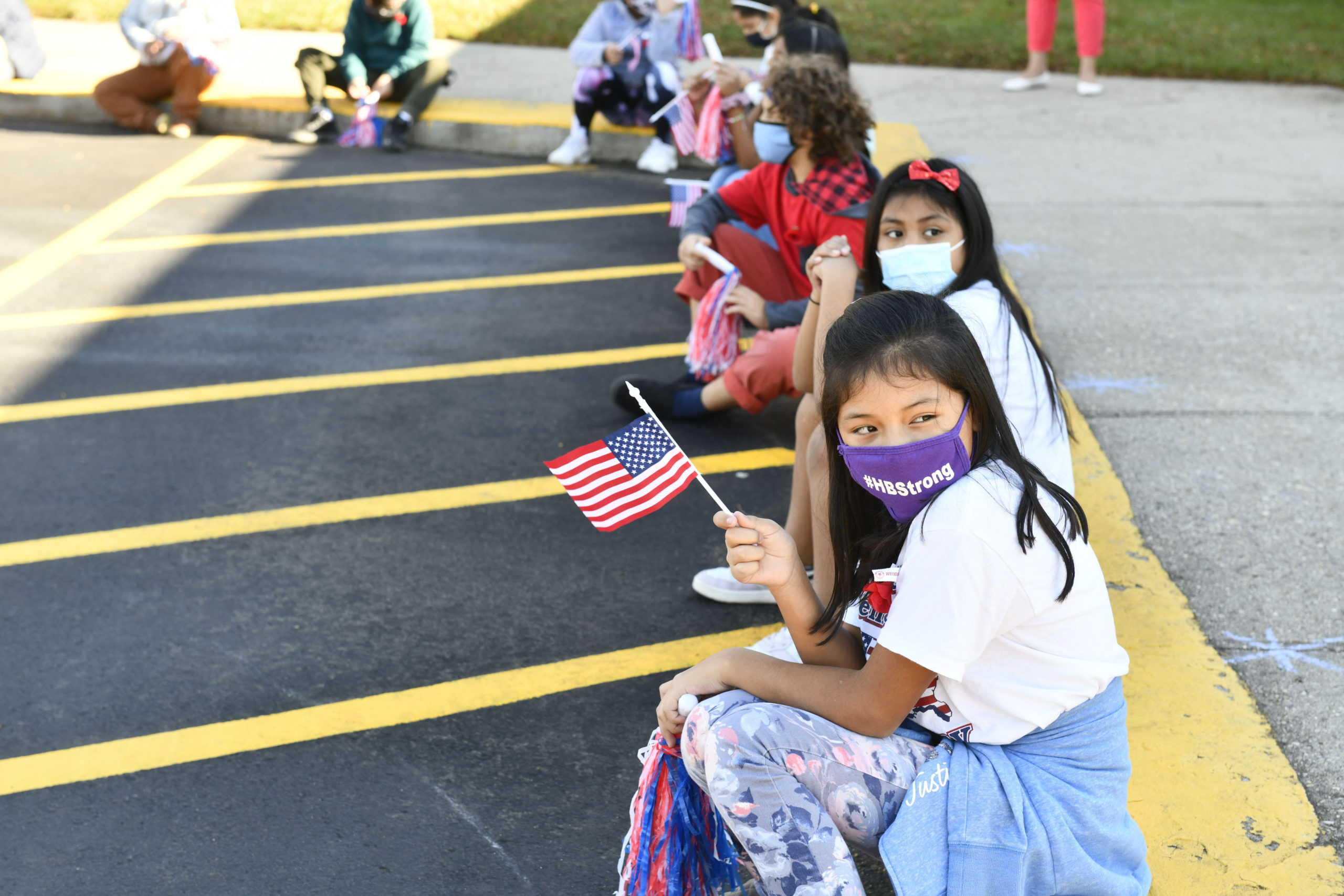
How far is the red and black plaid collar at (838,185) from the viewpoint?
4375 mm

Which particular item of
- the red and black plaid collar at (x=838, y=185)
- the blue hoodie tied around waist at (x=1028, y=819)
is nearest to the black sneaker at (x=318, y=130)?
the red and black plaid collar at (x=838, y=185)

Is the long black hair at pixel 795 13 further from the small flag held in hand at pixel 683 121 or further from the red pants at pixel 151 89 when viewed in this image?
the red pants at pixel 151 89

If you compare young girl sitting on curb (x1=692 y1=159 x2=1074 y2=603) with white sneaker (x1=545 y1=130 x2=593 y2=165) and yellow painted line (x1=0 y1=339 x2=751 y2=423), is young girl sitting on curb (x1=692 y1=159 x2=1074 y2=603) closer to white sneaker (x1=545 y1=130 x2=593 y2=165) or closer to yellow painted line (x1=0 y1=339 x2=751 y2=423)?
yellow painted line (x1=0 y1=339 x2=751 y2=423)

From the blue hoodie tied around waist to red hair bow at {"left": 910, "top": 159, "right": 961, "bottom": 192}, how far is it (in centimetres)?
144

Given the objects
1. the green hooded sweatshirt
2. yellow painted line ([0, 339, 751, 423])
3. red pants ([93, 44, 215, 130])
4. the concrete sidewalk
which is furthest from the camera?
red pants ([93, 44, 215, 130])

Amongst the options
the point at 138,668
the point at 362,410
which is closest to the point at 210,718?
the point at 138,668

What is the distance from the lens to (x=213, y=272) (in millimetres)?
6418

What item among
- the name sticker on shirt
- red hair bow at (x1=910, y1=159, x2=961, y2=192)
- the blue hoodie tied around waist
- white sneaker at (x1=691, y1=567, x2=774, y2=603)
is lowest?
white sneaker at (x1=691, y1=567, x2=774, y2=603)

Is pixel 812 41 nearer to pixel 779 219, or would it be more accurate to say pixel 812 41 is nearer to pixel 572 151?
pixel 779 219

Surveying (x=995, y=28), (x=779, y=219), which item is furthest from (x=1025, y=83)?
(x=779, y=219)

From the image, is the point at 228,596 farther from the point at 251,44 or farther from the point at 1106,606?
the point at 251,44

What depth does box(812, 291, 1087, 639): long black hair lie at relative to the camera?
2100 millimetres

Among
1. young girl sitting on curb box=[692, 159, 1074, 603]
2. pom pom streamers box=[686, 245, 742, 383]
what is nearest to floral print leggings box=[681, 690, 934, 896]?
young girl sitting on curb box=[692, 159, 1074, 603]

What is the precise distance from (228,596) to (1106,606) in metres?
2.61
